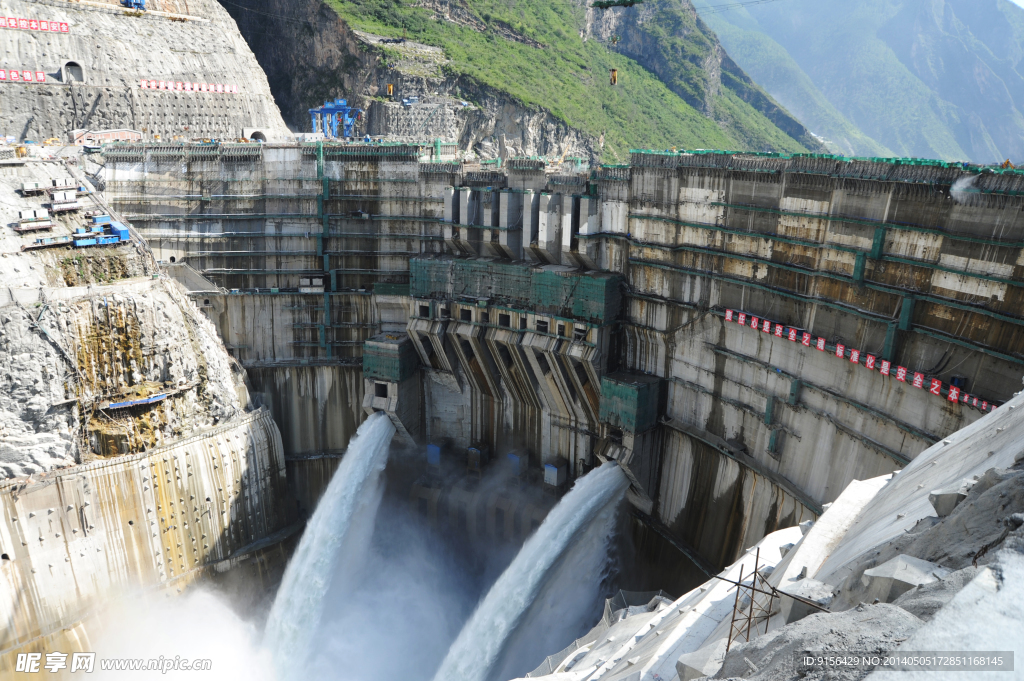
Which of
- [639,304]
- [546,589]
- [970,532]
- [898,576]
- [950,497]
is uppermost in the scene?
[970,532]

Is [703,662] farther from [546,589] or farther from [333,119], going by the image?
[333,119]

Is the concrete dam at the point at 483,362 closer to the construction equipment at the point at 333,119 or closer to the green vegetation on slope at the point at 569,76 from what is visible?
the construction equipment at the point at 333,119

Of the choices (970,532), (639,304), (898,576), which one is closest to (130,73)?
(639,304)

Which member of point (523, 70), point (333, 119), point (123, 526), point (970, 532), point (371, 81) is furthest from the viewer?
point (523, 70)

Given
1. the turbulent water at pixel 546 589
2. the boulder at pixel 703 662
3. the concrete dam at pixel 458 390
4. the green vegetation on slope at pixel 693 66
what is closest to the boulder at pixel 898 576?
the boulder at pixel 703 662

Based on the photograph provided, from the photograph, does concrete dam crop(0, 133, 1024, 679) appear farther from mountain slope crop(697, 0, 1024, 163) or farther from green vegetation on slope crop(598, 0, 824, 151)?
mountain slope crop(697, 0, 1024, 163)

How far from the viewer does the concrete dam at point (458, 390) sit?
20.6 m

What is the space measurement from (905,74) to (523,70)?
122m

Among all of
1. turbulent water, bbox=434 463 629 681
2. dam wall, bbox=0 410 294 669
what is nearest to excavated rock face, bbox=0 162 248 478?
dam wall, bbox=0 410 294 669

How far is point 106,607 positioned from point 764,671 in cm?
2957

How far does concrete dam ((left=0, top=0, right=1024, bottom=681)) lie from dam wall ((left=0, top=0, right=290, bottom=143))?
2042cm

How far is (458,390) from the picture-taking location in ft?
120

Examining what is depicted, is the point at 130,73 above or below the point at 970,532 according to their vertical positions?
above

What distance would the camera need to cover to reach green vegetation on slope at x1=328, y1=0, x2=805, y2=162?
295ft
